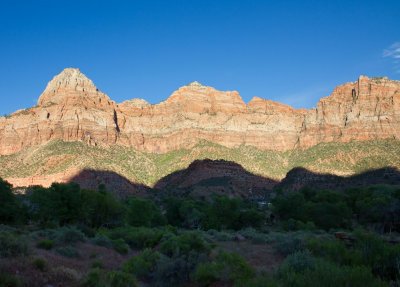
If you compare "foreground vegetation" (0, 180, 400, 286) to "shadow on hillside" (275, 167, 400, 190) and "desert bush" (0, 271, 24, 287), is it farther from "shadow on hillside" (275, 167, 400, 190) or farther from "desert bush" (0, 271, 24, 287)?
"shadow on hillside" (275, 167, 400, 190)

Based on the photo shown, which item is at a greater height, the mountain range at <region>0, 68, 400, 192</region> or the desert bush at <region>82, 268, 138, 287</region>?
the mountain range at <region>0, 68, 400, 192</region>

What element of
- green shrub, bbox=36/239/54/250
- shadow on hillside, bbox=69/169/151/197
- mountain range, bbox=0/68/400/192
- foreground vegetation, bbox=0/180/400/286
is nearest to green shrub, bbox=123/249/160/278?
foreground vegetation, bbox=0/180/400/286

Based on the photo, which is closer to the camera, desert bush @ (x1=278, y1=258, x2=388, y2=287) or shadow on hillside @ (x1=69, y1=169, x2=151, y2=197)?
desert bush @ (x1=278, y1=258, x2=388, y2=287)

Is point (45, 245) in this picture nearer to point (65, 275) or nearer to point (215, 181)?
point (65, 275)

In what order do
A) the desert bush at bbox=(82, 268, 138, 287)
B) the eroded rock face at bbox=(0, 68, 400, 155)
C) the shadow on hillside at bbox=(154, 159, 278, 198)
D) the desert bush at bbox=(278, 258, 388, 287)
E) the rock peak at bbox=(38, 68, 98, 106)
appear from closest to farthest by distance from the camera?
the desert bush at bbox=(278, 258, 388, 287) → the desert bush at bbox=(82, 268, 138, 287) → the shadow on hillside at bbox=(154, 159, 278, 198) → the eroded rock face at bbox=(0, 68, 400, 155) → the rock peak at bbox=(38, 68, 98, 106)

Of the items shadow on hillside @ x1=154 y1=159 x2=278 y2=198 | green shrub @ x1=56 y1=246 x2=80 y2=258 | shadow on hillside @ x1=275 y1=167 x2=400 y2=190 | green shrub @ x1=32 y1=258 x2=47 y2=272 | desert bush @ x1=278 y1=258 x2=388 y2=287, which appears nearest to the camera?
desert bush @ x1=278 y1=258 x2=388 y2=287

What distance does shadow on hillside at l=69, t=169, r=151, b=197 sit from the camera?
299 ft

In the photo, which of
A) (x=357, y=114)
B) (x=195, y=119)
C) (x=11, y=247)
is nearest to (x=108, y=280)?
(x=11, y=247)

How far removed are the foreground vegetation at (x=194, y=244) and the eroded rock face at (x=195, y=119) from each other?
7192 centimetres

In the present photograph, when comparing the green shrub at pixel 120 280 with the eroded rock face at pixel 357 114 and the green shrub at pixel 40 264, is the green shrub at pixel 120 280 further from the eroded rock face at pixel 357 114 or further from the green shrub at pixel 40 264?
the eroded rock face at pixel 357 114

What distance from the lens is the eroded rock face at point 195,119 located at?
12631 cm

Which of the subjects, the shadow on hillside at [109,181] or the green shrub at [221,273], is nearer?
the green shrub at [221,273]

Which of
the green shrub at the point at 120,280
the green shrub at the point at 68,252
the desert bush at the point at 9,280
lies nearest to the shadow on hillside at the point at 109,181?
the green shrub at the point at 68,252

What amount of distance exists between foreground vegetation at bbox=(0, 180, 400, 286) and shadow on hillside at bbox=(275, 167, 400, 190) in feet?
75.9
